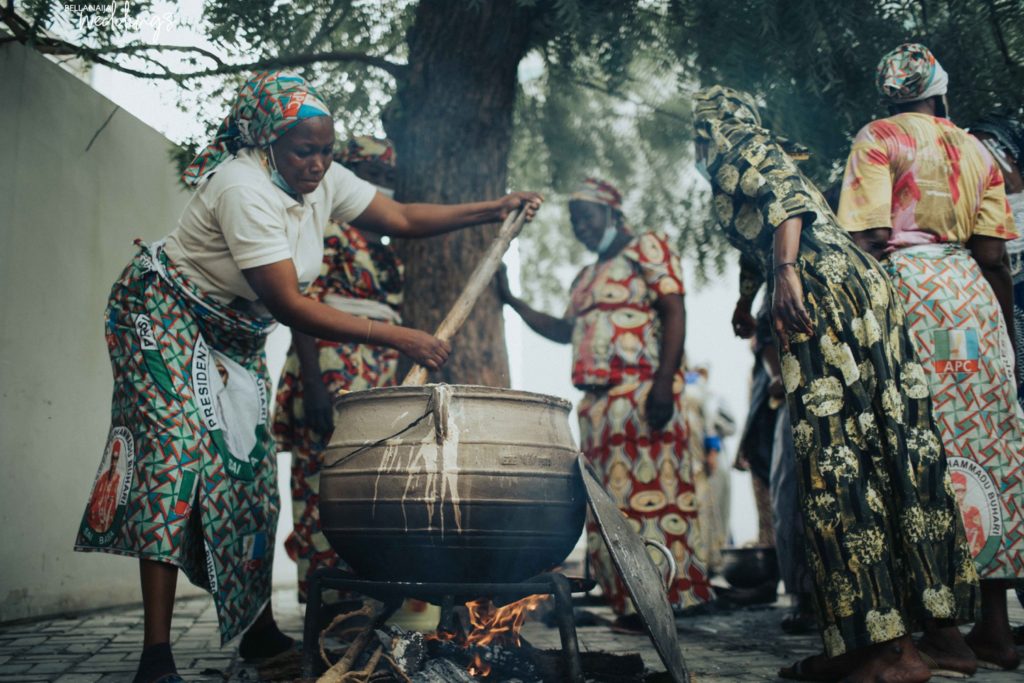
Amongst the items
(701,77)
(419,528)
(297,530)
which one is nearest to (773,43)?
(701,77)

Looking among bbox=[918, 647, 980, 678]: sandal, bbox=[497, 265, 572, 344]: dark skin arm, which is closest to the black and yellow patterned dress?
bbox=[918, 647, 980, 678]: sandal

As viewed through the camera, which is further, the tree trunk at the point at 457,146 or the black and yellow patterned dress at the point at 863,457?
the tree trunk at the point at 457,146

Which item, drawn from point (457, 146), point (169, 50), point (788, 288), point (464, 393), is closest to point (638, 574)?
point (464, 393)

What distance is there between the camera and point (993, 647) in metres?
3.34

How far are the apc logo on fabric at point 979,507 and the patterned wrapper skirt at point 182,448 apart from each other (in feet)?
8.97

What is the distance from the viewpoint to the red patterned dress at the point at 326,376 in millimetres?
4672

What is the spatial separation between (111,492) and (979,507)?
10.5 feet

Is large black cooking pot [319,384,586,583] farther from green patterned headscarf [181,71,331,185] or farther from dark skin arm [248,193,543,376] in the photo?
green patterned headscarf [181,71,331,185]

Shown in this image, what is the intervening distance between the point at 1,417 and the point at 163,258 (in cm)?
172

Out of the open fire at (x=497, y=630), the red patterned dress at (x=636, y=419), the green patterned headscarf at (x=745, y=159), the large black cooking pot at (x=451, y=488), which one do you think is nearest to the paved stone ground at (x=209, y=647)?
the red patterned dress at (x=636, y=419)

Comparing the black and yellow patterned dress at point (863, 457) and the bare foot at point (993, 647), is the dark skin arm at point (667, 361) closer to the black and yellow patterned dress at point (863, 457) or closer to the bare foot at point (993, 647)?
the black and yellow patterned dress at point (863, 457)

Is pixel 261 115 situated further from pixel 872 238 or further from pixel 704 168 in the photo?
pixel 872 238

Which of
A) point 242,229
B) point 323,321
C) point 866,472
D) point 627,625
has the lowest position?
point 627,625

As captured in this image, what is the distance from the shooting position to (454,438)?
2803 millimetres
